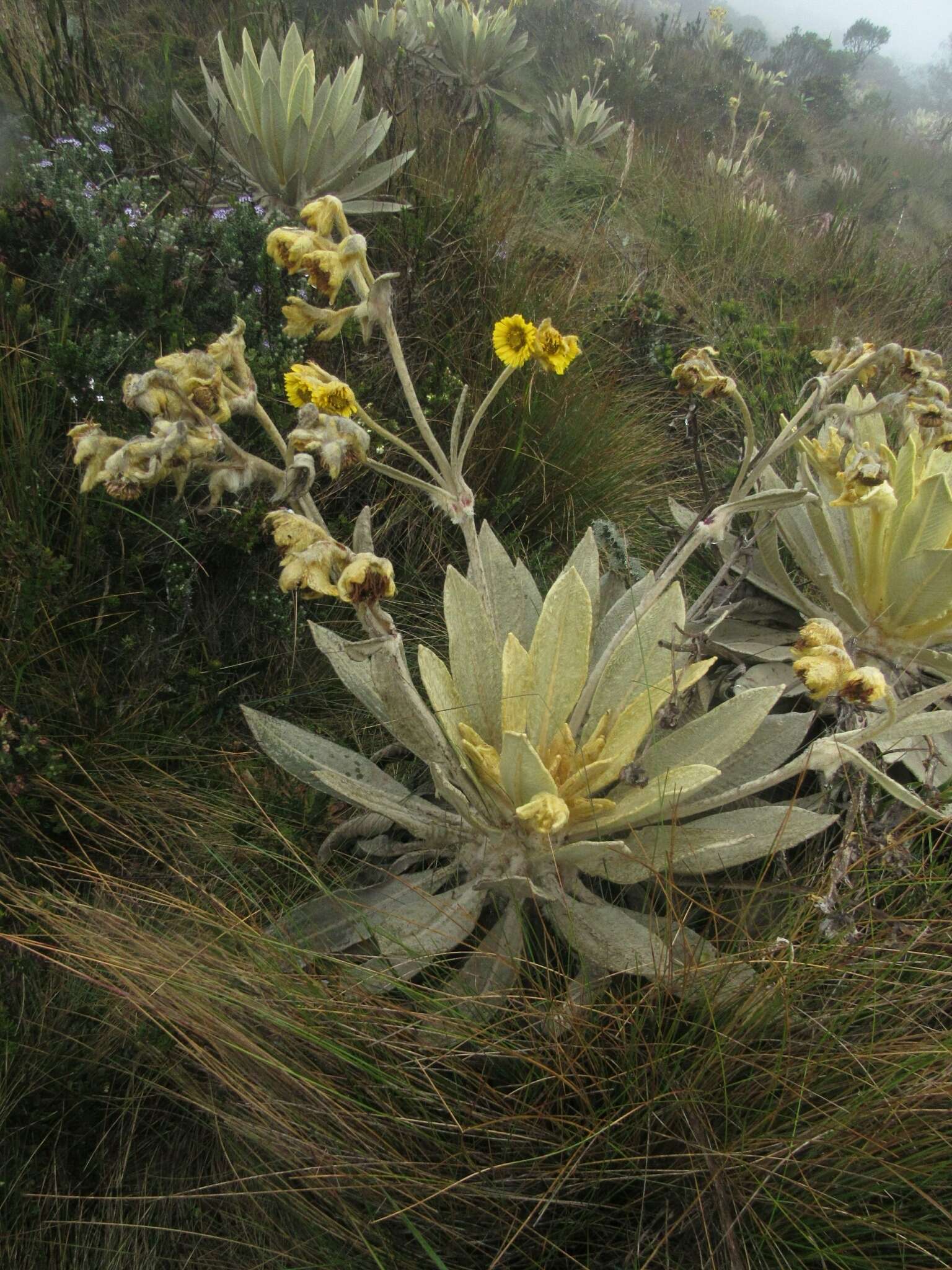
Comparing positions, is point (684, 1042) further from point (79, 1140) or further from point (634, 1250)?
point (79, 1140)

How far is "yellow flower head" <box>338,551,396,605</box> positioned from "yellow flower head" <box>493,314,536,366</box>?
1.77 ft

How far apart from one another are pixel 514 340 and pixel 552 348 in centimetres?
7

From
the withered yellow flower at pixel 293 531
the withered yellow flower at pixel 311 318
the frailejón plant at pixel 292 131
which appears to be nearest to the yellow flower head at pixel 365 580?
the withered yellow flower at pixel 293 531

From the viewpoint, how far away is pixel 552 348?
62.4 inches

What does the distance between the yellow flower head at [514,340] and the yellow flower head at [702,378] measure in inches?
12.5

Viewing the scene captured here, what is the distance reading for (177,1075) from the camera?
1.39 m

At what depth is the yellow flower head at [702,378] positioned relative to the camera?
1.71 m

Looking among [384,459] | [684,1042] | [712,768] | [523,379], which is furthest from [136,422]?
[684,1042]

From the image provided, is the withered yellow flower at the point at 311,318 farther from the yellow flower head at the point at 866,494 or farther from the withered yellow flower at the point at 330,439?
the yellow flower head at the point at 866,494

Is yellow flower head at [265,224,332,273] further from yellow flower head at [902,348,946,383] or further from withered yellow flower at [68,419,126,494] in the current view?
yellow flower head at [902,348,946,383]

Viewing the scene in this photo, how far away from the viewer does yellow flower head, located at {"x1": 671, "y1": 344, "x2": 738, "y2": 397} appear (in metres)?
1.71

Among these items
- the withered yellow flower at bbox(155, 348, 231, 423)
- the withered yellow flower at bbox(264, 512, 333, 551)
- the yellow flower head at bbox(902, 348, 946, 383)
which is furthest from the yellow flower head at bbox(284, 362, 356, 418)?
the yellow flower head at bbox(902, 348, 946, 383)

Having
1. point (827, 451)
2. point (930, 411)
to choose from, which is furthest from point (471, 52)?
point (930, 411)

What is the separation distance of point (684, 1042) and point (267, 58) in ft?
11.5
